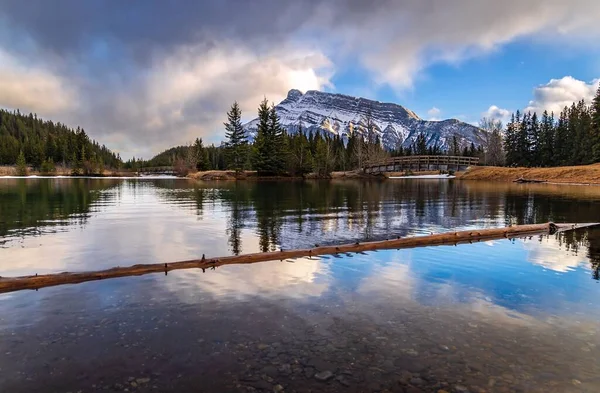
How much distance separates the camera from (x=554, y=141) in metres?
108

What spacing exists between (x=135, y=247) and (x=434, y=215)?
21.3m

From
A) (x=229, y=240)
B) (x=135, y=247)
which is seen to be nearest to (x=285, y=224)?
(x=229, y=240)

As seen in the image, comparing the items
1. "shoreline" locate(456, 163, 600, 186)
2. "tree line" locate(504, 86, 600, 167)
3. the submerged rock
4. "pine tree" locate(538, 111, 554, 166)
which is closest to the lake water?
the submerged rock

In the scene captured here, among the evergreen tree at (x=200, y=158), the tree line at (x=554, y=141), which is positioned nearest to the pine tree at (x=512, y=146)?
the tree line at (x=554, y=141)

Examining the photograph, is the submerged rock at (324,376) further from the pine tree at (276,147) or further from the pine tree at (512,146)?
the pine tree at (512,146)

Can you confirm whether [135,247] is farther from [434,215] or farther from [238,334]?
[434,215]

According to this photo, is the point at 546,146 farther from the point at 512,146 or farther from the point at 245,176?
the point at 245,176

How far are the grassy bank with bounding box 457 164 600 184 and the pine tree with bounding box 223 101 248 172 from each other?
205 feet

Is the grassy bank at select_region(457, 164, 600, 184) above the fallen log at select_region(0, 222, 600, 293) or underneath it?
above

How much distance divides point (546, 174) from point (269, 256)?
8402 centimetres

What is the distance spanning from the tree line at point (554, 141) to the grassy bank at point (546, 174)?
19.7m

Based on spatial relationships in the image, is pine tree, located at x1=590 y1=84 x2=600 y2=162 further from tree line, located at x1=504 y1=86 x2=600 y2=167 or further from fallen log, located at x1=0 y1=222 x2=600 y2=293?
fallen log, located at x1=0 y1=222 x2=600 y2=293

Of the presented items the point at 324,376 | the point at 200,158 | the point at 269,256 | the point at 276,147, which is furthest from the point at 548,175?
the point at 200,158

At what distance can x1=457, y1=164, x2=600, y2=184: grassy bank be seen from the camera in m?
69.0
